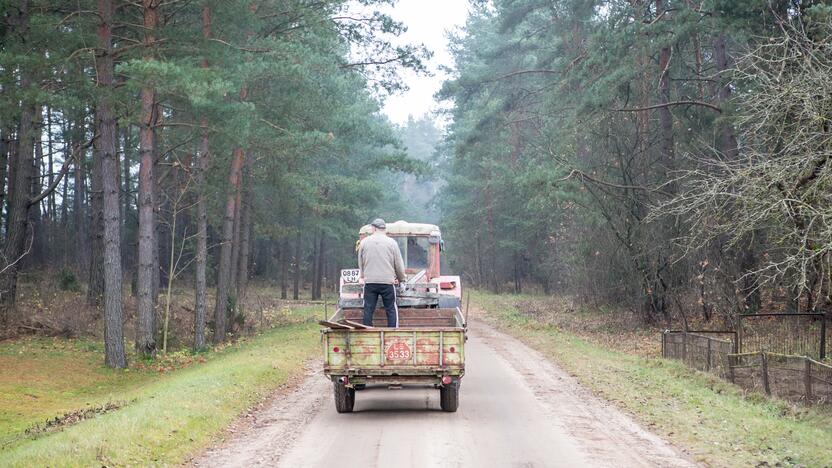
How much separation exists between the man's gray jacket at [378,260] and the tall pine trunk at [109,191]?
879 cm

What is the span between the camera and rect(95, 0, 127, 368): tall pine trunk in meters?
18.7

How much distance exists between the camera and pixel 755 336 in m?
18.9

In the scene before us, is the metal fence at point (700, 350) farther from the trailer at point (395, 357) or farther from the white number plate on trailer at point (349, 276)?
the white number plate on trailer at point (349, 276)

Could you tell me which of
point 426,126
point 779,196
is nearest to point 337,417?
point 779,196

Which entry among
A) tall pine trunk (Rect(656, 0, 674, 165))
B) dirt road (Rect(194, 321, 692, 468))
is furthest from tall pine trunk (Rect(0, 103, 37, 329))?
tall pine trunk (Rect(656, 0, 674, 165))

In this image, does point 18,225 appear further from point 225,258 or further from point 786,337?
point 786,337

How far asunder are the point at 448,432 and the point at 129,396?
7266 mm

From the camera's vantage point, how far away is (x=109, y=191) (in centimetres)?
1903

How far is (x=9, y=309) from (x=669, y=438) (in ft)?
63.4

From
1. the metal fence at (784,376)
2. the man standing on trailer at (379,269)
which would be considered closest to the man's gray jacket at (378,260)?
the man standing on trailer at (379,269)

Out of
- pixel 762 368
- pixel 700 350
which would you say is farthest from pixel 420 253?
pixel 762 368

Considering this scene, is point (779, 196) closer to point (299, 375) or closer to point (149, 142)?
point (299, 375)

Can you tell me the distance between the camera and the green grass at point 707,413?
935 cm

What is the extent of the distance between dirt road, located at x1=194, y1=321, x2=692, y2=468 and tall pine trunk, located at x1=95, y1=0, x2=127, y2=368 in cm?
646
